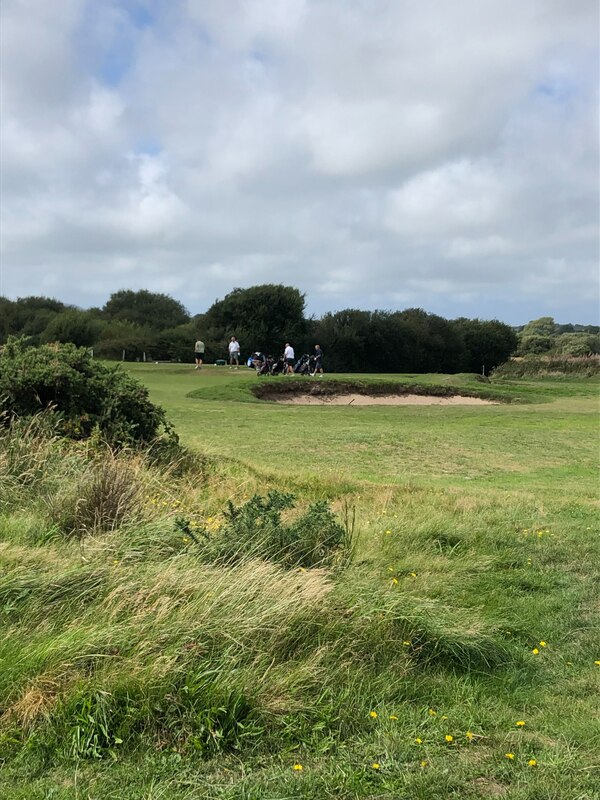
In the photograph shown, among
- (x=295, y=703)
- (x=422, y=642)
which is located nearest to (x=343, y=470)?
(x=422, y=642)

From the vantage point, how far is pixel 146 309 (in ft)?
291

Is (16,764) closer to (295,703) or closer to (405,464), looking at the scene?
(295,703)

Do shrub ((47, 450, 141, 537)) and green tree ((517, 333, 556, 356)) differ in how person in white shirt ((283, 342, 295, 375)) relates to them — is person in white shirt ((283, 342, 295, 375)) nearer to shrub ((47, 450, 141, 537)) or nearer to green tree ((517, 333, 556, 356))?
shrub ((47, 450, 141, 537))

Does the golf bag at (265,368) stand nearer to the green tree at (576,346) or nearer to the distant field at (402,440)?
the distant field at (402,440)

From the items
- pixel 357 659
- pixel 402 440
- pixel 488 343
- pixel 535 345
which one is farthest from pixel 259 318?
pixel 357 659

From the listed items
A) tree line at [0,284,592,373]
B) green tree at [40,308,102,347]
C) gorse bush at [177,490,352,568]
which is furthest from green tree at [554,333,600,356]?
gorse bush at [177,490,352,568]

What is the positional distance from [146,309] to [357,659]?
290ft

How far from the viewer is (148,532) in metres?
5.54

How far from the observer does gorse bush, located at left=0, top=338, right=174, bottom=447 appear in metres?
9.69

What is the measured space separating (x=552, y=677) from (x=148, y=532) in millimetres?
3251

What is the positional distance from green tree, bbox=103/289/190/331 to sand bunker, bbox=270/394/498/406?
182 feet

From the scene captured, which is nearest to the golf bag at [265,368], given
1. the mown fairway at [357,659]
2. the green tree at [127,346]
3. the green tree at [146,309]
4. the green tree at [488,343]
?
the green tree at [127,346]

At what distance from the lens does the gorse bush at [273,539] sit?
201 inches

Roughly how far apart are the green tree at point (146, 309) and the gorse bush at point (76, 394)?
7357cm
